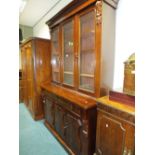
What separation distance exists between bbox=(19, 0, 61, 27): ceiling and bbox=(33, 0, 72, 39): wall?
0.08 metres

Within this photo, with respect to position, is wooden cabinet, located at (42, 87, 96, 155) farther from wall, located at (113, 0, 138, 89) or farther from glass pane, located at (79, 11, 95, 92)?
wall, located at (113, 0, 138, 89)

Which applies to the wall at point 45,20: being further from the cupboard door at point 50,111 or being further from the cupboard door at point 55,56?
the cupboard door at point 50,111

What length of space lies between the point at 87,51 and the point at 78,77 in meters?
0.44

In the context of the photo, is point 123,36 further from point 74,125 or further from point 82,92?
point 74,125

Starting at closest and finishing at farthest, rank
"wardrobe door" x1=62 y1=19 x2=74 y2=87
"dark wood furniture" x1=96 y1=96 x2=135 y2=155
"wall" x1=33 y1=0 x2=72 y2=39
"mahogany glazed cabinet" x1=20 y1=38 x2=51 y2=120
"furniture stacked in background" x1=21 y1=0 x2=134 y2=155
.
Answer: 1. "dark wood furniture" x1=96 y1=96 x2=135 y2=155
2. "furniture stacked in background" x1=21 y1=0 x2=134 y2=155
3. "wardrobe door" x1=62 y1=19 x2=74 y2=87
4. "wall" x1=33 y1=0 x2=72 y2=39
5. "mahogany glazed cabinet" x1=20 y1=38 x2=51 y2=120

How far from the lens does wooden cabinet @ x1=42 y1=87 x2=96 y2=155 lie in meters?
1.51

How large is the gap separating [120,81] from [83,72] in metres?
0.57

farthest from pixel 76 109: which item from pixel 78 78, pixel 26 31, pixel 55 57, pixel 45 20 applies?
pixel 26 31

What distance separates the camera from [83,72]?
1.93 metres

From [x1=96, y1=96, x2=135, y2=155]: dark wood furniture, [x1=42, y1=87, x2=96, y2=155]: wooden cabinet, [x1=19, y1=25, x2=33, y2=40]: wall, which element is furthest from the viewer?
[x1=19, y1=25, x2=33, y2=40]: wall

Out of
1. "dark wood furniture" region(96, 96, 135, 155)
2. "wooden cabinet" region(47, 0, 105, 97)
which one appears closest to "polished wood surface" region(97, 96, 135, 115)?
"dark wood furniture" region(96, 96, 135, 155)
